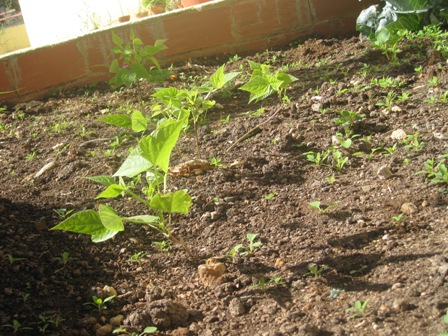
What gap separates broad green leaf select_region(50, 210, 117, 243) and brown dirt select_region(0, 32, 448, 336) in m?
0.19

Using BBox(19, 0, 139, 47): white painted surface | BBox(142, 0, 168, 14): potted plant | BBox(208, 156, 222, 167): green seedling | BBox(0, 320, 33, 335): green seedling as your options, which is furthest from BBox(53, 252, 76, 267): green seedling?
BBox(19, 0, 139, 47): white painted surface

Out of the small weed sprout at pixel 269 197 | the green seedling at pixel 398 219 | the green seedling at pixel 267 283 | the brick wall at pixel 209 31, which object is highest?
the brick wall at pixel 209 31

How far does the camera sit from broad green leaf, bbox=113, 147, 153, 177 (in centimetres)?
200

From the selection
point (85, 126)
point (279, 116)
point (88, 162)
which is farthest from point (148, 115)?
point (279, 116)

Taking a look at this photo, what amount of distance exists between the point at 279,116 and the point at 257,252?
1187 millimetres

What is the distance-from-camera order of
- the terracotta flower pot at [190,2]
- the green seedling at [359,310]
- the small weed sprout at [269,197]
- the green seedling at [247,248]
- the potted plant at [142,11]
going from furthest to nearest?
the potted plant at [142,11], the terracotta flower pot at [190,2], the small weed sprout at [269,197], the green seedling at [247,248], the green seedling at [359,310]

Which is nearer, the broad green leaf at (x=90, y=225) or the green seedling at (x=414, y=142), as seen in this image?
the broad green leaf at (x=90, y=225)

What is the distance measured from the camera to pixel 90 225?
1.86 meters

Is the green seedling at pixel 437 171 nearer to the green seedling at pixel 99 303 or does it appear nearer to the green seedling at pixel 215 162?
the green seedling at pixel 215 162

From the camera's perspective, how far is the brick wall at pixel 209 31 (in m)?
4.45

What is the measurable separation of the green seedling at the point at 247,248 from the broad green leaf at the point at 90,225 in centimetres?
39

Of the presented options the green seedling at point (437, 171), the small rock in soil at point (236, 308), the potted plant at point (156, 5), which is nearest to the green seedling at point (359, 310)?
the small rock in soil at point (236, 308)

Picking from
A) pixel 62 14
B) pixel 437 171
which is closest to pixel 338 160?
pixel 437 171

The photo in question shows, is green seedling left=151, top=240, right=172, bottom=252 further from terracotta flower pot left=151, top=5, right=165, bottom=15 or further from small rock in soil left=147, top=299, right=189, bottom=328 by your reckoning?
terracotta flower pot left=151, top=5, right=165, bottom=15
